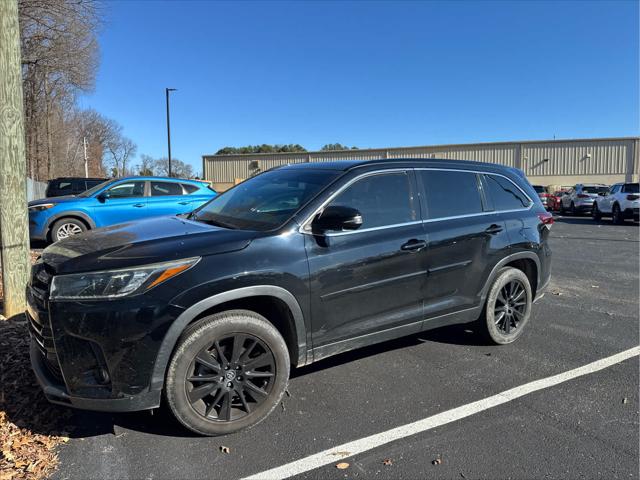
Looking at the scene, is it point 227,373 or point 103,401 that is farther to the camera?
point 227,373

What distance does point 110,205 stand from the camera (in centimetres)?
976

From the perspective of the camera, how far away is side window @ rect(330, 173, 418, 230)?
12.1 feet

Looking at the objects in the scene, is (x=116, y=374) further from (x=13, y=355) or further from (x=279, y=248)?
(x=13, y=355)

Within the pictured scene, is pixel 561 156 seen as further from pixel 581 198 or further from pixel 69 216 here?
pixel 69 216

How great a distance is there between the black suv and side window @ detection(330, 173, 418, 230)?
0.04 ft

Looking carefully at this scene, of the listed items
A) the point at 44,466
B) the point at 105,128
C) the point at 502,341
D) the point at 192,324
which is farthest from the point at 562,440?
the point at 105,128

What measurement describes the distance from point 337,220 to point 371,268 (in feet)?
1.66

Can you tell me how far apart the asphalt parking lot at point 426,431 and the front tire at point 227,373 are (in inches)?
5.7

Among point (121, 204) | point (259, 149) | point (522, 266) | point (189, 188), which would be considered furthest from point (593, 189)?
point (259, 149)

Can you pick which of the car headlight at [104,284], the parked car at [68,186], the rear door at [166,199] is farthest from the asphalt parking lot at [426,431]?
the parked car at [68,186]

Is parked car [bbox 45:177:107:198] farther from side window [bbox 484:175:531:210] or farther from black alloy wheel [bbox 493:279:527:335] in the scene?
black alloy wheel [bbox 493:279:527:335]

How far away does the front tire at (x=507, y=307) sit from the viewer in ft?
14.9

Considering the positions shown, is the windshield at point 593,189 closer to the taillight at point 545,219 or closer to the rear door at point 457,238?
the taillight at point 545,219

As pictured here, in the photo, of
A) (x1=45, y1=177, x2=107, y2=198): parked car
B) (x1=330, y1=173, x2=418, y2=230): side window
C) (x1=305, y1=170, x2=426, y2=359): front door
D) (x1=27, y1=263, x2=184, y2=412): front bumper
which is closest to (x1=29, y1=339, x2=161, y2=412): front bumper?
(x1=27, y1=263, x2=184, y2=412): front bumper
